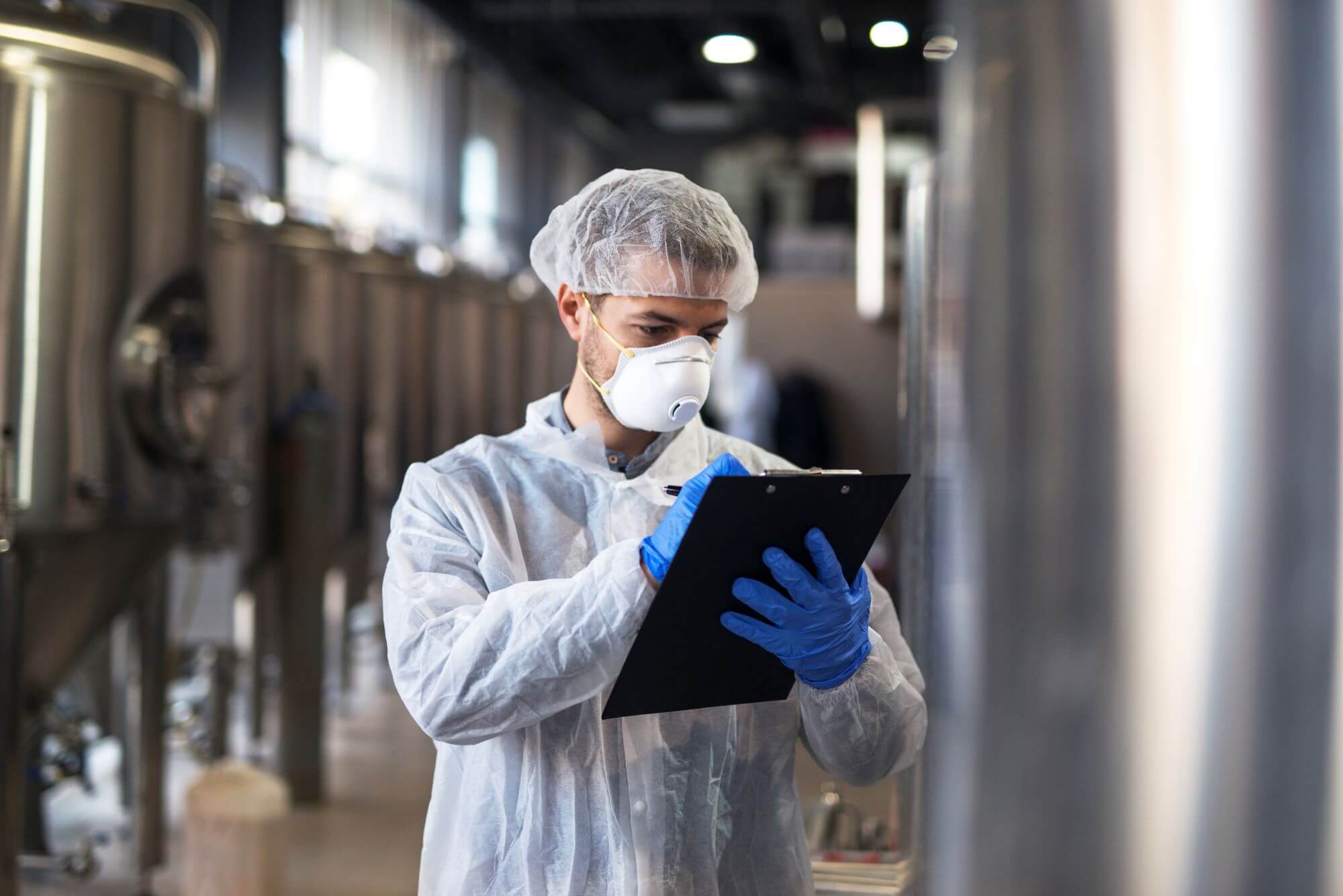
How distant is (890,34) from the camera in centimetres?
233

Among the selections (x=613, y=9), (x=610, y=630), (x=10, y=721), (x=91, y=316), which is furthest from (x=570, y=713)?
(x=613, y=9)

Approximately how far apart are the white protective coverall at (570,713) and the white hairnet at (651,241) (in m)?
0.17

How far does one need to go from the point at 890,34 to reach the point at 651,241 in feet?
4.10

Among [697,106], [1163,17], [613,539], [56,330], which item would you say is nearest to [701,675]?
[613,539]

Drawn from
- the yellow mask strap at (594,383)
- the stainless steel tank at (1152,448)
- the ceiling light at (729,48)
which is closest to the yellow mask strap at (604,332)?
the yellow mask strap at (594,383)

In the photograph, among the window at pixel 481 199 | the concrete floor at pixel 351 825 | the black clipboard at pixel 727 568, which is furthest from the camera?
the window at pixel 481 199

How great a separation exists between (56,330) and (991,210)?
8.28 feet

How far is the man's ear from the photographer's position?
4.53 ft

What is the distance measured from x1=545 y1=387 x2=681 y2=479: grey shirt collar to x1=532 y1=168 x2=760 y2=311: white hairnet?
14cm

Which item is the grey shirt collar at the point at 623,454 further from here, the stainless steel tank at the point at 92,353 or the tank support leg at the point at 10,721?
the tank support leg at the point at 10,721

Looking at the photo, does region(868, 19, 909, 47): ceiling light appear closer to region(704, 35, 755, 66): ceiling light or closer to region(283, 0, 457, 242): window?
region(704, 35, 755, 66): ceiling light

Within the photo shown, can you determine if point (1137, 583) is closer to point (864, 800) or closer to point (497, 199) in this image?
point (864, 800)

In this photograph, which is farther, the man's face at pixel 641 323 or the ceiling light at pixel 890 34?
the ceiling light at pixel 890 34

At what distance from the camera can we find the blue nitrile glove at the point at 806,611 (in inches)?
42.5
